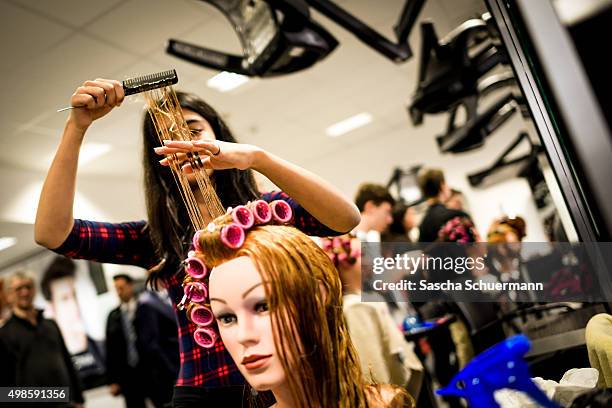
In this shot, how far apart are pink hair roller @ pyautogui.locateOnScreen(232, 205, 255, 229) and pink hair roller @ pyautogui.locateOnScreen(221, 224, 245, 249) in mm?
12

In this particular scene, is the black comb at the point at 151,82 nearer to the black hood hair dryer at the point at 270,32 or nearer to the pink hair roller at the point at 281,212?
the pink hair roller at the point at 281,212

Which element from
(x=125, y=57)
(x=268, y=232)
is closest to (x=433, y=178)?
(x=125, y=57)

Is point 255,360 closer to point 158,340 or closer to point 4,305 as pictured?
point 4,305

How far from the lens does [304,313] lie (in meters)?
0.66

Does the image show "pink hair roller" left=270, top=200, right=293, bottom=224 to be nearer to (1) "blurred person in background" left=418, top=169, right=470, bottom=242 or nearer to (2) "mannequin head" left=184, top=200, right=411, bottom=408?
(2) "mannequin head" left=184, top=200, right=411, bottom=408

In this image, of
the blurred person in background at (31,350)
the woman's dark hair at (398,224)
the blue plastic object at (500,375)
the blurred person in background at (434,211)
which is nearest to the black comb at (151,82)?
the blue plastic object at (500,375)

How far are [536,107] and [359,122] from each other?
2.84 meters

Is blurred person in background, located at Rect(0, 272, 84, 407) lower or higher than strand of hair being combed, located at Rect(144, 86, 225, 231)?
lower

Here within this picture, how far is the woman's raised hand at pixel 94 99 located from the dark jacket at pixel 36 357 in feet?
2.38

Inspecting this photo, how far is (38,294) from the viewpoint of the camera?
4.43ft

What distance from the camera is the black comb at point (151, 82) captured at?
0.73m

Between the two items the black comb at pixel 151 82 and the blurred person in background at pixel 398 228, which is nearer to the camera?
the black comb at pixel 151 82

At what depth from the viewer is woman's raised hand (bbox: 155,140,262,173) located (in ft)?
2.30

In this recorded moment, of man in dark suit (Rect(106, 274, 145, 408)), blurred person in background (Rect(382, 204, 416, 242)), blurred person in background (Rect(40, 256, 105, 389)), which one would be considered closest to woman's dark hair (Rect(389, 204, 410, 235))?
blurred person in background (Rect(382, 204, 416, 242))
